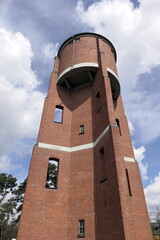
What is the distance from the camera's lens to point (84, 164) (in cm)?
1125

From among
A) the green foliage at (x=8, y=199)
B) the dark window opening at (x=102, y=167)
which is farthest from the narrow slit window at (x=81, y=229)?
the green foliage at (x=8, y=199)

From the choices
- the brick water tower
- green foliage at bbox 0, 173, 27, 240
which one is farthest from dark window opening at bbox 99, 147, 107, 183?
green foliage at bbox 0, 173, 27, 240

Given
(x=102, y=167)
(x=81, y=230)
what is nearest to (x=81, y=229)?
(x=81, y=230)

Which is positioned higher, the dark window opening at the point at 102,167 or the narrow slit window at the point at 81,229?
the dark window opening at the point at 102,167

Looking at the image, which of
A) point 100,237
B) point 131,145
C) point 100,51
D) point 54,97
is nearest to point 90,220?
point 100,237

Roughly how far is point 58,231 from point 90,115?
798cm

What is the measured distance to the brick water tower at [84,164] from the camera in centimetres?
824

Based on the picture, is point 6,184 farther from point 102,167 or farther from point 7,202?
point 102,167

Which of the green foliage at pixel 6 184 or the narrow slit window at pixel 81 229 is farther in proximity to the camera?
the green foliage at pixel 6 184

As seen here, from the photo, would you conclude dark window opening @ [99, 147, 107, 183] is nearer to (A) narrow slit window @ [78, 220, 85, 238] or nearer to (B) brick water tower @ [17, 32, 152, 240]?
(B) brick water tower @ [17, 32, 152, 240]

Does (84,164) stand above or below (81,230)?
above

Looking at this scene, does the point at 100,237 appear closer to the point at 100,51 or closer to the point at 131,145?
the point at 131,145

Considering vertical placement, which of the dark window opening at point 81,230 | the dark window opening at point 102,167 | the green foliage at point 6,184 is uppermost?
the green foliage at point 6,184

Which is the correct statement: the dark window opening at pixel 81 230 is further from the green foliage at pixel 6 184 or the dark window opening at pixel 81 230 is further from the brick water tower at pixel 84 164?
the green foliage at pixel 6 184
